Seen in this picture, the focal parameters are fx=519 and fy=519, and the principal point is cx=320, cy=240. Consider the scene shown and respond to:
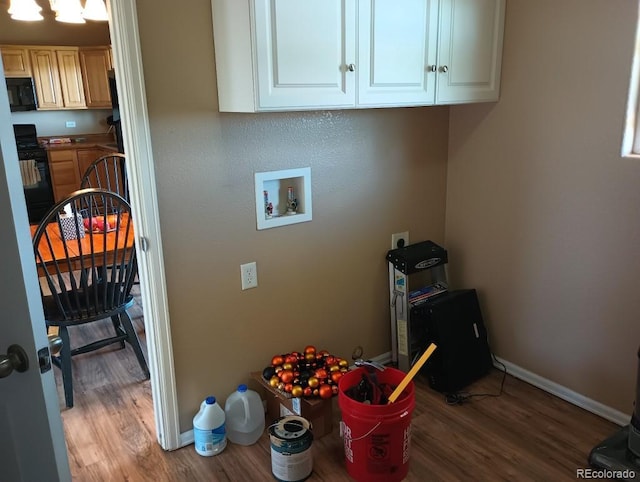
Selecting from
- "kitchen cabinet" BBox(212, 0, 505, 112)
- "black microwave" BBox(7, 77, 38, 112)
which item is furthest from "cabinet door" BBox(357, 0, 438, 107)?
"black microwave" BBox(7, 77, 38, 112)

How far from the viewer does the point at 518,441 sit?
227 centimetres

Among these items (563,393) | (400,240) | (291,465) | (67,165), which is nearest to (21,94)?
(67,165)

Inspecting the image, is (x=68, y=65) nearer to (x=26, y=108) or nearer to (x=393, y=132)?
(x=26, y=108)

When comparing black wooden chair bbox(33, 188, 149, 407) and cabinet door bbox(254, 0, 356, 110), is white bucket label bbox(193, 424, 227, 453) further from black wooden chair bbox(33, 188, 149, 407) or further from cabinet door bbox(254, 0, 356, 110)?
cabinet door bbox(254, 0, 356, 110)

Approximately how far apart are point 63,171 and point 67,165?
9 centimetres

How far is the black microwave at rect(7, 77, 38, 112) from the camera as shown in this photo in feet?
20.6

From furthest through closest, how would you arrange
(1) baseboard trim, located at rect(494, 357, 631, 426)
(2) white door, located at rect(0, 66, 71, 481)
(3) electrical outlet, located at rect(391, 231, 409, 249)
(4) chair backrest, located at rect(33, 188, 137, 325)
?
(3) electrical outlet, located at rect(391, 231, 409, 249), (4) chair backrest, located at rect(33, 188, 137, 325), (1) baseboard trim, located at rect(494, 357, 631, 426), (2) white door, located at rect(0, 66, 71, 481)

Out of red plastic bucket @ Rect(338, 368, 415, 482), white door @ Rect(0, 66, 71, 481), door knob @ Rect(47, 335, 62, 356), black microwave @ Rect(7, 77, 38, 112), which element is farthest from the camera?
black microwave @ Rect(7, 77, 38, 112)

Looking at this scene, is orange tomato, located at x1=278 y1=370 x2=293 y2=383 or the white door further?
orange tomato, located at x1=278 y1=370 x2=293 y2=383

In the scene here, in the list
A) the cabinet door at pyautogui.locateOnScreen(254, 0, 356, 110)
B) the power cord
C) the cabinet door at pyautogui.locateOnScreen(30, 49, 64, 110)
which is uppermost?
the cabinet door at pyautogui.locateOnScreen(30, 49, 64, 110)

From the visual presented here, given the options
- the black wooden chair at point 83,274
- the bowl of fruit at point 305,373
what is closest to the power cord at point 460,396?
the bowl of fruit at point 305,373

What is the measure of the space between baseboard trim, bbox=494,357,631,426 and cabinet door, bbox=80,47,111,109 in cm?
623

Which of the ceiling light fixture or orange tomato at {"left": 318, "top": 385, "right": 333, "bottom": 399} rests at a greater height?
the ceiling light fixture

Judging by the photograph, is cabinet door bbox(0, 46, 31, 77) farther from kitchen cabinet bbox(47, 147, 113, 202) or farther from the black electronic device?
the black electronic device
